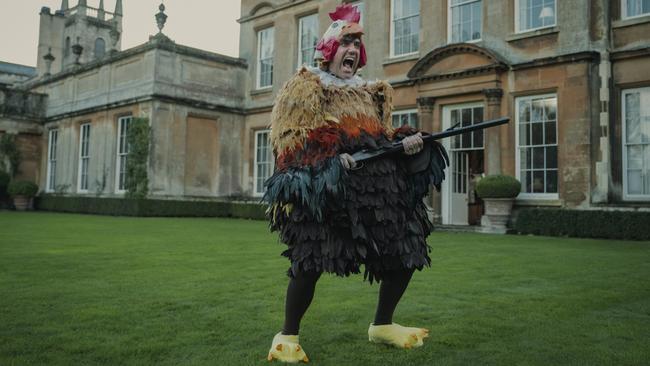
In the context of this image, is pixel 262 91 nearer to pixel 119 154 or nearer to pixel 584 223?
pixel 119 154

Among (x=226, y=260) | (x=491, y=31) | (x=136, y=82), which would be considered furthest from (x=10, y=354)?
(x=136, y=82)

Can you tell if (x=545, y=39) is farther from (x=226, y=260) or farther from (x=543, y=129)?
(x=226, y=260)

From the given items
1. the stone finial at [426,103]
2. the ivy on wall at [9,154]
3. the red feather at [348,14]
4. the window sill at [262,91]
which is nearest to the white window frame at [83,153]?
the ivy on wall at [9,154]

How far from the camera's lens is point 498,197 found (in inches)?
455

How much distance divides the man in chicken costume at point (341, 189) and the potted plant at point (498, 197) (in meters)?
9.03

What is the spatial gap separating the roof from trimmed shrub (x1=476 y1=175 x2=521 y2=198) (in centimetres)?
5351

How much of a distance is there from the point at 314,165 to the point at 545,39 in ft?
35.7

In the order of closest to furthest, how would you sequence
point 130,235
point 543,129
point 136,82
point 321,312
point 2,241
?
point 321,312 < point 2,241 < point 130,235 < point 543,129 < point 136,82

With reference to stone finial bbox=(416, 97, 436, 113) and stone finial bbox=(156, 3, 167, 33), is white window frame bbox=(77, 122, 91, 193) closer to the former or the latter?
stone finial bbox=(156, 3, 167, 33)

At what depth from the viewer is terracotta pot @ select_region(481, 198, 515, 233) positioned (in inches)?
456

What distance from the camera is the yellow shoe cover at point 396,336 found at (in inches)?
112

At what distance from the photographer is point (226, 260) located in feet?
20.2

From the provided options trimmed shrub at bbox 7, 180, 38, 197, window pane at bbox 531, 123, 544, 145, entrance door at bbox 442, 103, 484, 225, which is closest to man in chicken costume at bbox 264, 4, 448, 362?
window pane at bbox 531, 123, 544, 145

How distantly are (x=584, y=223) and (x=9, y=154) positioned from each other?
2126cm
